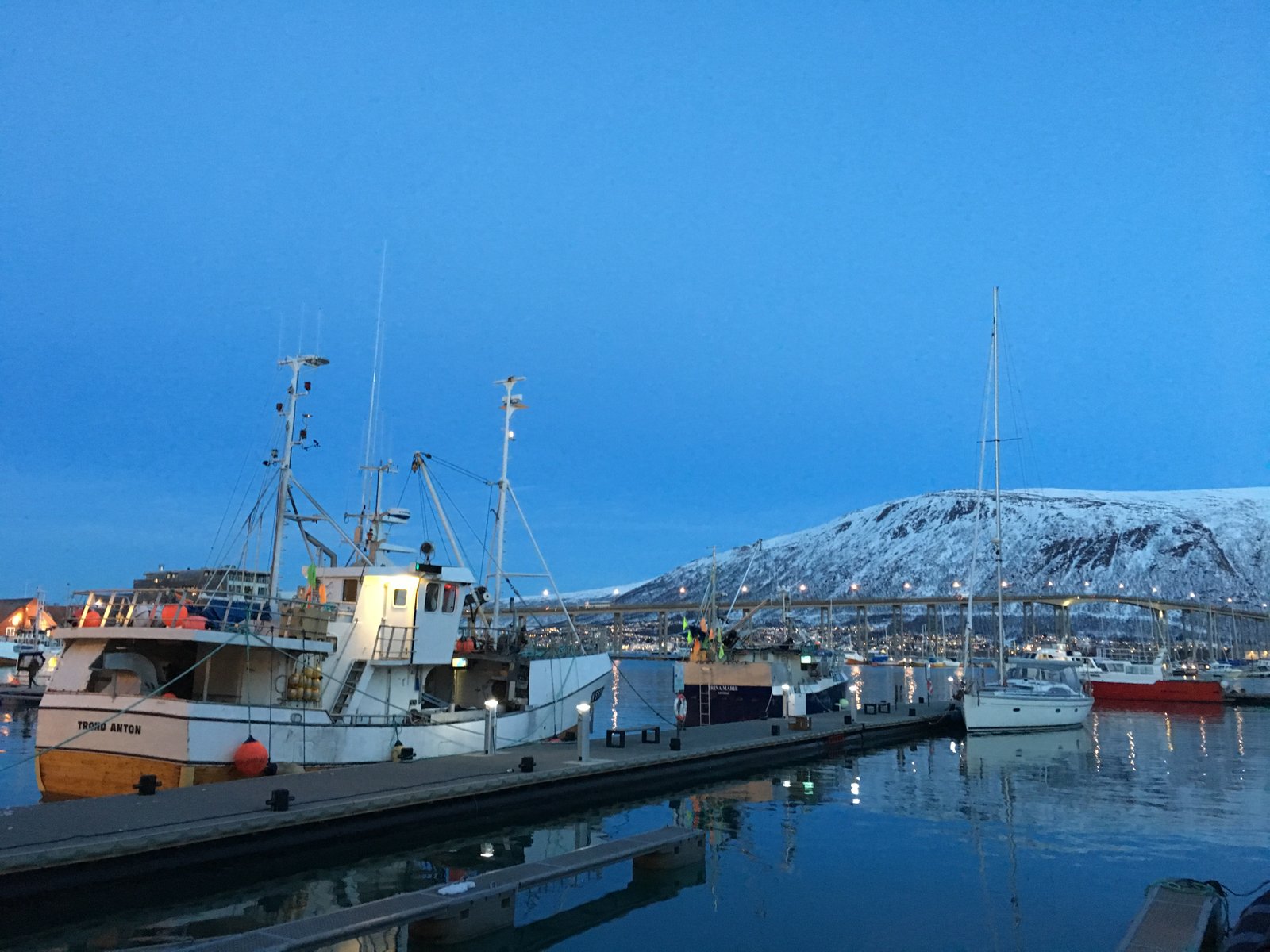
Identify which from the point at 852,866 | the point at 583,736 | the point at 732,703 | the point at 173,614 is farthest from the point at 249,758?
the point at 732,703

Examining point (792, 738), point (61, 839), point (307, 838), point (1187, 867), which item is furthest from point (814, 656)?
point (61, 839)

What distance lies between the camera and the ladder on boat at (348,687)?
25797mm

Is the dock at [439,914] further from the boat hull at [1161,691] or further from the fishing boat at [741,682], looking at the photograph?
the boat hull at [1161,691]

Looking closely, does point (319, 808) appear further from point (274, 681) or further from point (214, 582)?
point (214, 582)

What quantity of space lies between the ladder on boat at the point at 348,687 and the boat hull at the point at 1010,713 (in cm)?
3153

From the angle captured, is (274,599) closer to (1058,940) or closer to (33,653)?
(1058,940)

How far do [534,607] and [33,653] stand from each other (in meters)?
122

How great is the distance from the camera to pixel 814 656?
2375 inches

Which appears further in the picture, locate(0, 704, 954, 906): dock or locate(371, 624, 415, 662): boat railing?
locate(371, 624, 415, 662): boat railing

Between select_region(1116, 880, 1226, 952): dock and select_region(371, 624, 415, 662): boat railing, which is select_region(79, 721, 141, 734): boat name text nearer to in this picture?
select_region(371, 624, 415, 662): boat railing

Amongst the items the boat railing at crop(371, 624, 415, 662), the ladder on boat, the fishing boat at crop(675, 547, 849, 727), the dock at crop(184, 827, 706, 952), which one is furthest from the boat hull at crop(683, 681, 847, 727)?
the dock at crop(184, 827, 706, 952)

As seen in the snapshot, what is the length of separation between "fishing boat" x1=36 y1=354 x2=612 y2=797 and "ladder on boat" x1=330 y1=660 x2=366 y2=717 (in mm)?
37

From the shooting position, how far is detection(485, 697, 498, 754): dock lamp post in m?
28.6

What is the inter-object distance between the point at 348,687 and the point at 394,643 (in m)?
1.84
